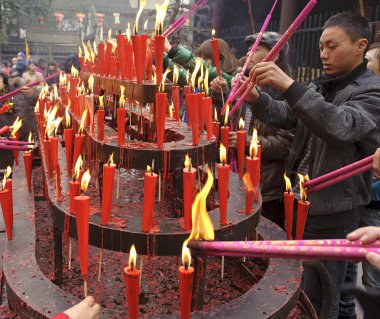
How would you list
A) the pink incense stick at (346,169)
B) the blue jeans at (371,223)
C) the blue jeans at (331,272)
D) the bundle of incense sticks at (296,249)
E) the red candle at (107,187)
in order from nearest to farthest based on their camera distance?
the bundle of incense sticks at (296,249)
the red candle at (107,187)
the pink incense stick at (346,169)
the blue jeans at (331,272)
the blue jeans at (371,223)

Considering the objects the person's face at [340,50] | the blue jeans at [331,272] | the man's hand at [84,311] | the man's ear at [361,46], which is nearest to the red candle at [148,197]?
the man's hand at [84,311]

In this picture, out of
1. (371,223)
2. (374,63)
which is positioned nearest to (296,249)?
(371,223)

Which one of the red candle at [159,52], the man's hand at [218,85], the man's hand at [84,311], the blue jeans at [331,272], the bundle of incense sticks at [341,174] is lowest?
the blue jeans at [331,272]

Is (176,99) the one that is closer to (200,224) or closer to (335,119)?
(335,119)

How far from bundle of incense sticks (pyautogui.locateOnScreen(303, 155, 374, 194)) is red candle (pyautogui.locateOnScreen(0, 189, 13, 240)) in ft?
4.73

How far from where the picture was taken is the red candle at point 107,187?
5.06 feet

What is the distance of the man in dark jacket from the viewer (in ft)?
6.72

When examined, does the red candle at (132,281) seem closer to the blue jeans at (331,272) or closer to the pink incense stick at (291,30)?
the pink incense stick at (291,30)

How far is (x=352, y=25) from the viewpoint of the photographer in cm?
227

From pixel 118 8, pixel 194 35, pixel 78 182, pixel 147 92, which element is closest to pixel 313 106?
pixel 147 92

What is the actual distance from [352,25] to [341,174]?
0.90m

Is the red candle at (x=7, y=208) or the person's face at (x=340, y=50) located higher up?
the person's face at (x=340, y=50)

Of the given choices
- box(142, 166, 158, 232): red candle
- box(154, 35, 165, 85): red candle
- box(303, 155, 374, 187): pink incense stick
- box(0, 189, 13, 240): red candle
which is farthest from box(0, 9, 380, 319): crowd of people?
box(0, 189, 13, 240): red candle

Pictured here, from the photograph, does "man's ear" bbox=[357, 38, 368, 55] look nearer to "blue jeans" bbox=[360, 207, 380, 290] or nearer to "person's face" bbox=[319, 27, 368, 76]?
"person's face" bbox=[319, 27, 368, 76]
